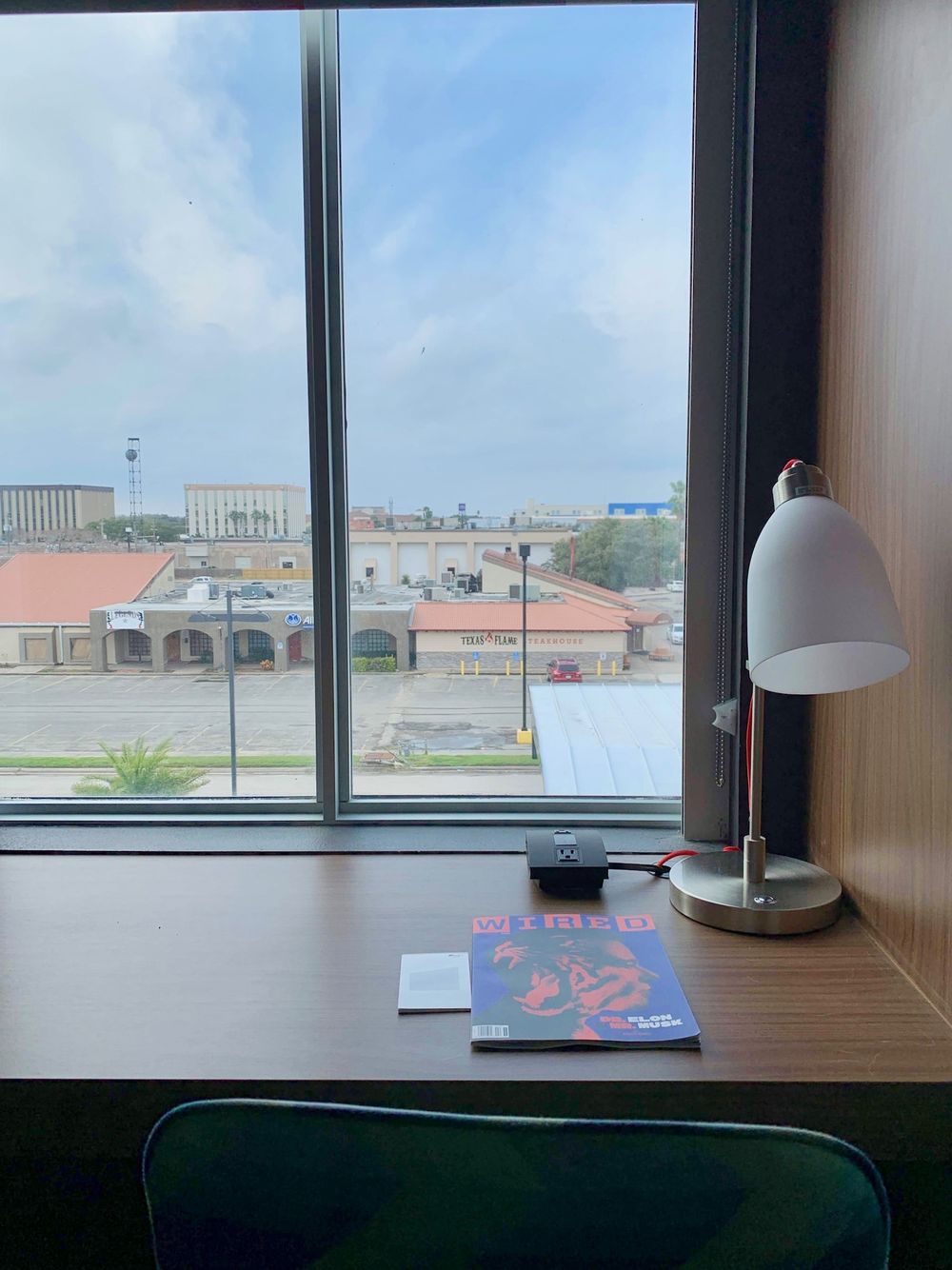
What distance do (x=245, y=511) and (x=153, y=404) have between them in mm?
277

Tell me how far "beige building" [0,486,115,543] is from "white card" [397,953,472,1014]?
1.10 m

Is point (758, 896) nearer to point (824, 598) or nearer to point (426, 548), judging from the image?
point (824, 598)

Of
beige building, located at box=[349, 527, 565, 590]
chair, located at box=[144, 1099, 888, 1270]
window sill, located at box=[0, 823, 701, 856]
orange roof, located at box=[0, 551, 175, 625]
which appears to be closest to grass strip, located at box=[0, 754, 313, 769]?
window sill, located at box=[0, 823, 701, 856]

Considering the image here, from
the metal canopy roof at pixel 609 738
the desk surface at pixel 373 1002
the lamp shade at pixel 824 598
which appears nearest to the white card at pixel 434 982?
the desk surface at pixel 373 1002

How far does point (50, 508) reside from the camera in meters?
1.69

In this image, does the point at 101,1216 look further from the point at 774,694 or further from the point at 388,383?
the point at 388,383

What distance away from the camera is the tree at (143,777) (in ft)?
5.56

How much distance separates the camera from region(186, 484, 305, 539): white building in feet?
5.29

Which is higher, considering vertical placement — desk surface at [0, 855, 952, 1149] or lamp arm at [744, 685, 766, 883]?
lamp arm at [744, 685, 766, 883]

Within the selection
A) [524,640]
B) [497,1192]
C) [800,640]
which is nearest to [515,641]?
[524,640]

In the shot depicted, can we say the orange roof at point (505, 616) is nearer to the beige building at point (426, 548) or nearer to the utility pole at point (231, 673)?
the beige building at point (426, 548)

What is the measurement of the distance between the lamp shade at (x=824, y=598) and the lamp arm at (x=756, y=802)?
0.15 m

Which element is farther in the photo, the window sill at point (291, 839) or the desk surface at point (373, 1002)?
the window sill at point (291, 839)

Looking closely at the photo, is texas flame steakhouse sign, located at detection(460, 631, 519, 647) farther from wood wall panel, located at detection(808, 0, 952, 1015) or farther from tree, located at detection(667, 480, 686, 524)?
wood wall panel, located at detection(808, 0, 952, 1015)
